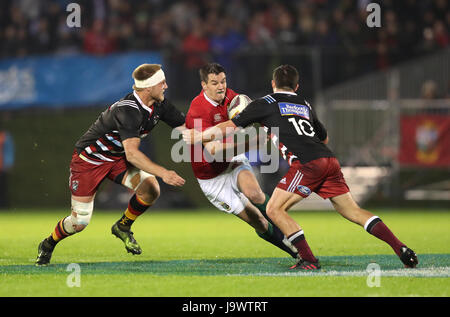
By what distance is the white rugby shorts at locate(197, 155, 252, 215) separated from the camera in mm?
8898

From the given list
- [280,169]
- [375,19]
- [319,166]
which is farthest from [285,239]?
[375,19]

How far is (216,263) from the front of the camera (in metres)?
8.69

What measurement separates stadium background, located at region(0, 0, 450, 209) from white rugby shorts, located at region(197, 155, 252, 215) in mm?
8195

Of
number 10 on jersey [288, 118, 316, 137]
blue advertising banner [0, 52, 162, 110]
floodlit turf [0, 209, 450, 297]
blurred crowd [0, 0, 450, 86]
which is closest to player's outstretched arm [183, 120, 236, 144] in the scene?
number 10 on jersey [288, 118, 316, 137]

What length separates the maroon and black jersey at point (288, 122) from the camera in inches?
316

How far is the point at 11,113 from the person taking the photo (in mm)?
19141

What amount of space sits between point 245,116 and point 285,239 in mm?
1537

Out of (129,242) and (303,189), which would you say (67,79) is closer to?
(129,242)

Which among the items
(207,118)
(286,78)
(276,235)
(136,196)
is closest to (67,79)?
(136,196)

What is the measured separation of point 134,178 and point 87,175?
1.97 feet

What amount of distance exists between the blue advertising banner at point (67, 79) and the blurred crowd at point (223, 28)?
1.91ft

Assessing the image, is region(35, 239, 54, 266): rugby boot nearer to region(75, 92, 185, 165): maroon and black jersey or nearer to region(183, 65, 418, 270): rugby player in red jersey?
region(75, 92, 185, 165): maroon and black jersey

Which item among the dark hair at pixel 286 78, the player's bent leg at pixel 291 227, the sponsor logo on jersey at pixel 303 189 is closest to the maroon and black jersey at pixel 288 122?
the dark hair at pixel 286 78

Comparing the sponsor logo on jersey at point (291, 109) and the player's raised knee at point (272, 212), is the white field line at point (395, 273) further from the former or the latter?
the sponsor logo on jersey at point (291, 109)
